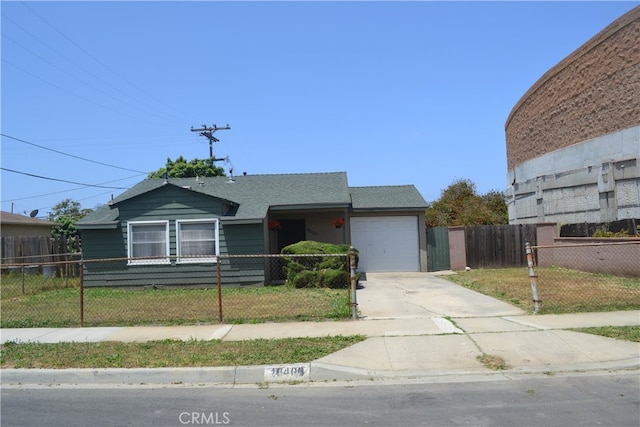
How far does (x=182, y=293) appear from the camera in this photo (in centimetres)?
1433

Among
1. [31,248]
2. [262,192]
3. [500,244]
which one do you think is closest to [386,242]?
[500,244]

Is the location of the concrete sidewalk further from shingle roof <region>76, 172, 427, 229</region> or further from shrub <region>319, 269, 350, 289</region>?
shingle roof <region>76, 172, 427, 229</region>

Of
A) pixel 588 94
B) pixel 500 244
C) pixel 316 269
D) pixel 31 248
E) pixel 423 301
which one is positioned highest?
pixel 588 94

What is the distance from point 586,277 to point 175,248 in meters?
12.1

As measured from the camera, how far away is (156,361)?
24.0 feet

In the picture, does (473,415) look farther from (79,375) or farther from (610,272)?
(610,272)

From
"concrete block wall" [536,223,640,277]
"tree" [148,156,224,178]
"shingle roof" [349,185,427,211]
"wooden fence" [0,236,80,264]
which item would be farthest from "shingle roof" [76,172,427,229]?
"tree" [148,156,224,178]

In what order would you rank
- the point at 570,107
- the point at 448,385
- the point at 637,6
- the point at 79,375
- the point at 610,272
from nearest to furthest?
the point at 448,385, the point at 79,375, the point at 610,272, the point at 637,6, the point at 570,107

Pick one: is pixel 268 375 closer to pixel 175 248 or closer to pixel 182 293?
pixel 182 293

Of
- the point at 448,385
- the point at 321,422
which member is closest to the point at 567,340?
the point at 448,385

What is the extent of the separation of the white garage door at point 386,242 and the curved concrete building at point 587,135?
674 centimetres

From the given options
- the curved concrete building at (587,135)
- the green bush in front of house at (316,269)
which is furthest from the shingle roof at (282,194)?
the curved concrete building at (587,135)

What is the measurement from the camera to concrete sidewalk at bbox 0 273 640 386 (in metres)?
6.78

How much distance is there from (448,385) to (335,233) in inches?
514
